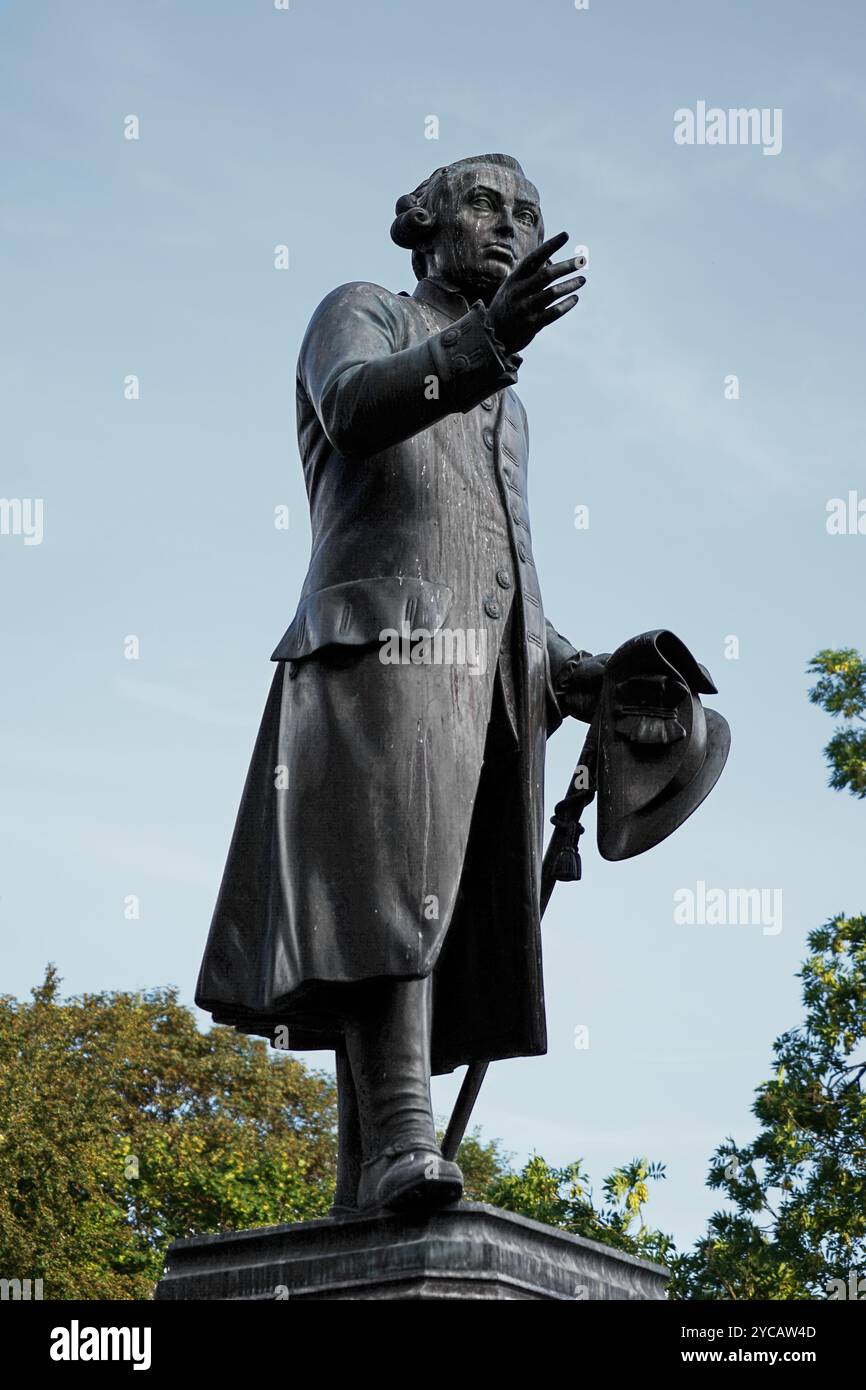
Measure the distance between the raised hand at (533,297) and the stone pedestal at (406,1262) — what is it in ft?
7.09

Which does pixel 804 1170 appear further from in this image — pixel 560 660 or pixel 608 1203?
pixel 560 660

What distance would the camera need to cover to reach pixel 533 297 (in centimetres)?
494

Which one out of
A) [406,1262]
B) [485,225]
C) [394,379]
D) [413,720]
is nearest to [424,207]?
[485,225]

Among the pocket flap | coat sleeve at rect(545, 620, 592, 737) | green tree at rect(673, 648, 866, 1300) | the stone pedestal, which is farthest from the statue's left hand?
green tree at rect(673, 648, 866, 1300)

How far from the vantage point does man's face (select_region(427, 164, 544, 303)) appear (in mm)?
5914

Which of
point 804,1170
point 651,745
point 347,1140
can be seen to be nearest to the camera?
point 347,1140

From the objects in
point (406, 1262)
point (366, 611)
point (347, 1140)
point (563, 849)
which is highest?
point (366, 611)

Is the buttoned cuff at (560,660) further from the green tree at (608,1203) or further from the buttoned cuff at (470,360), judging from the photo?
the green tree at (608,1203)

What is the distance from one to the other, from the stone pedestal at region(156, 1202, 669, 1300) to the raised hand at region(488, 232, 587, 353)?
85.1 inches

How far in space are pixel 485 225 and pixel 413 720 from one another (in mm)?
1665

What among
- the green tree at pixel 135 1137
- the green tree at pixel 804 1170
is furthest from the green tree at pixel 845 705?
the green tree at pixel 135 1137

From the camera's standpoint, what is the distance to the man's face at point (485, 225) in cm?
591
